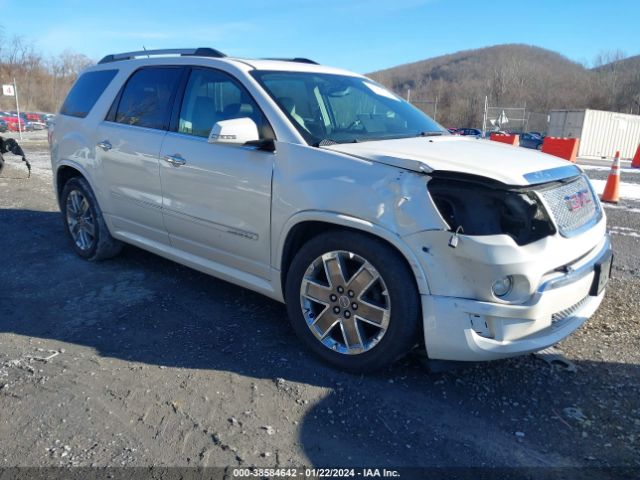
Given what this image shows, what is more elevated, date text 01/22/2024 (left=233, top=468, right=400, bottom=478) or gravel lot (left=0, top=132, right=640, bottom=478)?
gravel lot (left=0, top=132, right=640, bottom=478)

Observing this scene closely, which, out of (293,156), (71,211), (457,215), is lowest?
(71,211)

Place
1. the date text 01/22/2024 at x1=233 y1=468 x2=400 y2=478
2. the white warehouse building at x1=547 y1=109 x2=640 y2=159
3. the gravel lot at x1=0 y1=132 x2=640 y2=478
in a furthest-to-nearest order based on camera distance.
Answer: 1. the white warehouse building at x1=547 y1=109 x2=640 y2=159
2. the gravel lot at x1=0 y1=132 x2=640 y2=478
3. the date text 01/22/2024 at x1=233 y1=468 x2=400 y2=478

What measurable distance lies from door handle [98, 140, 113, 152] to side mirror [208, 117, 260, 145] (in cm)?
171

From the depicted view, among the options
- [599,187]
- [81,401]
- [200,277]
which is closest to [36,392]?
[81,401]

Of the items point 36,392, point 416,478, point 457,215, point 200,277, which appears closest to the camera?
point 416,478

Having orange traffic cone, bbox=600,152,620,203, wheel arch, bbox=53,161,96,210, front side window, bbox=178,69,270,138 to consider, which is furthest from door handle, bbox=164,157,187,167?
orange traffic cone, bbox=600,152,620,203

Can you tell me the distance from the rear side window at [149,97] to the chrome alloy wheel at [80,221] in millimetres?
1088

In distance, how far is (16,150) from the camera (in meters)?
8.59

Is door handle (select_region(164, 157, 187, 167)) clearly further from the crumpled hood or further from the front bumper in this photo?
the front bumper

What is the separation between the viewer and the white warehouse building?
2530cm

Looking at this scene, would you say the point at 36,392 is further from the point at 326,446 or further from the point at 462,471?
the point at 462,471

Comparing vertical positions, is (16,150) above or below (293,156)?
below

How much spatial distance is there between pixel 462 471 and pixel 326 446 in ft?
2.09

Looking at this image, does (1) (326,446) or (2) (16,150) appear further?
(2) (16,150)
